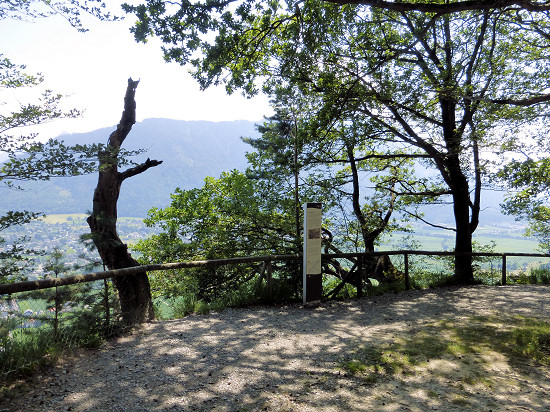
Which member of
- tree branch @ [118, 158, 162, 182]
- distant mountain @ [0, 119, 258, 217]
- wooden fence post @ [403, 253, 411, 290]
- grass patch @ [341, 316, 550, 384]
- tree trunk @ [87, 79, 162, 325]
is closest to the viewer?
grass patch @ [341, 316, 550, 384]

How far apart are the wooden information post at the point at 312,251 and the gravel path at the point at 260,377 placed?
136cm

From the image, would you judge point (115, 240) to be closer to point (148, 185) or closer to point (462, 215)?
point (462, 215)

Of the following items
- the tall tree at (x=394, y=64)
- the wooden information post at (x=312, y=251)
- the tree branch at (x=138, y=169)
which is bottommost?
the wooden information post at (x=312, y=251)

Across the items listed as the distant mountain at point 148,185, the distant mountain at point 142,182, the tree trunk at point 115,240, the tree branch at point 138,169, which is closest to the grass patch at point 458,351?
the tree trunk at point 115,240

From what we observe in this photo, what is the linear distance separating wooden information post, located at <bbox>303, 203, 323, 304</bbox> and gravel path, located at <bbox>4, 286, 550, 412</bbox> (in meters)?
1.36

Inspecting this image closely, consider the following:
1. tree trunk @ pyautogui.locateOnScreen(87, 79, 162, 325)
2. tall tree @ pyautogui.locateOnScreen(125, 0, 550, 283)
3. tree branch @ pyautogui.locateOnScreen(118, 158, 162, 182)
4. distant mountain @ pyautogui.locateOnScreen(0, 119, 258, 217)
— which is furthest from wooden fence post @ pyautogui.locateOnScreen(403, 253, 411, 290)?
distant mountain @ pyautogui.locateOnScreen(0, 119, 258, 217)

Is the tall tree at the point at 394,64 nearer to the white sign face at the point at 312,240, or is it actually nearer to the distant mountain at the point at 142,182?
the white sign face at the point at 312,240

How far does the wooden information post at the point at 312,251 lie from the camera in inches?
275

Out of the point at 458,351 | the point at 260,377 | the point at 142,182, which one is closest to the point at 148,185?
the point at 142,182

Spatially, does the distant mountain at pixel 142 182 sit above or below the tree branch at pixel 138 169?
above

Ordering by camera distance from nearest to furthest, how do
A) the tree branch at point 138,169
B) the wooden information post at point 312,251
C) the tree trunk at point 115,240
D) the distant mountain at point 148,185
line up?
the tree trunk at point 115,240 → the tree branch at point 138,169 → the wooden information post at point 312,251 → the distant mountain at point 148,185

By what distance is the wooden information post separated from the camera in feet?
22.9

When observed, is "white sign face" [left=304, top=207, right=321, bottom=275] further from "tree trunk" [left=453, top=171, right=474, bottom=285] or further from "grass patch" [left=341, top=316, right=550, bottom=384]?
"tree trunk" [left=453, top=171, right=474, bottom=285]

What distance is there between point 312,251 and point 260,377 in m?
3.69
